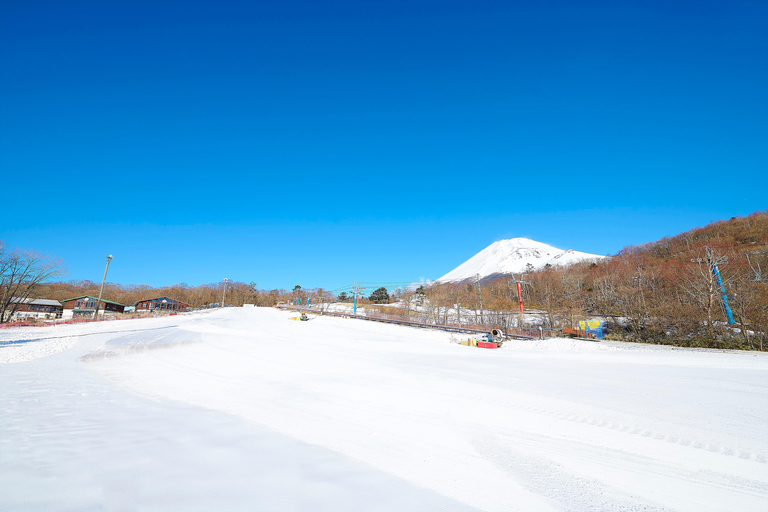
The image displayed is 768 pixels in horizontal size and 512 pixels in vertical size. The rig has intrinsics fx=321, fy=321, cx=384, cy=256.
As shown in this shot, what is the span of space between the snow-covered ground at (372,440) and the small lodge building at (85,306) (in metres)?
61.5

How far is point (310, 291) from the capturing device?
104 metres

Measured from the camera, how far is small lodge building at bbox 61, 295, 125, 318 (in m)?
56.1

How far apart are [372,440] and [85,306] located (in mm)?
77119

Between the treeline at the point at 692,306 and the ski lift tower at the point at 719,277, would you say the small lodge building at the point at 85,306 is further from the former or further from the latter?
the ski lift tower at the point at 719,277

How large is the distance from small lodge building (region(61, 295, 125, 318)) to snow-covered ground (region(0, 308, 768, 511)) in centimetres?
6153

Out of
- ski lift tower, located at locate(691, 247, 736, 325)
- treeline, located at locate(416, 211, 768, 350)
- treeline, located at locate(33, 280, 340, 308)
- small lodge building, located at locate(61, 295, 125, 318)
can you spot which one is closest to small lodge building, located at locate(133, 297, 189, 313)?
small lodge building, located at locate(61, 295, 125, 318)

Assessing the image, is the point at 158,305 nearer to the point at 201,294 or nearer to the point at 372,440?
the point at 201,294

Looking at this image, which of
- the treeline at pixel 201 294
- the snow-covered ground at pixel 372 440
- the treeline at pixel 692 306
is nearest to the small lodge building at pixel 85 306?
the treeline at pixel 201 294

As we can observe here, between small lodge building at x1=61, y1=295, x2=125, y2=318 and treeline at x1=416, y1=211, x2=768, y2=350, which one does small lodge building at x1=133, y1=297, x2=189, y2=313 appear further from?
treeline at x1=416, y1=211, x2=768, y2=350

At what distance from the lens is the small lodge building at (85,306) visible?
184ft

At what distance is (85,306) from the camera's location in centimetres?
5897

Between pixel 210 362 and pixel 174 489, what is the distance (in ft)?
33.0

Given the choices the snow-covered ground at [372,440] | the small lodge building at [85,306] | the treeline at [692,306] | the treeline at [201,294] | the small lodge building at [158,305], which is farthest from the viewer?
the treeline at [201,294]

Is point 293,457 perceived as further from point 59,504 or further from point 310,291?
point 310,291
